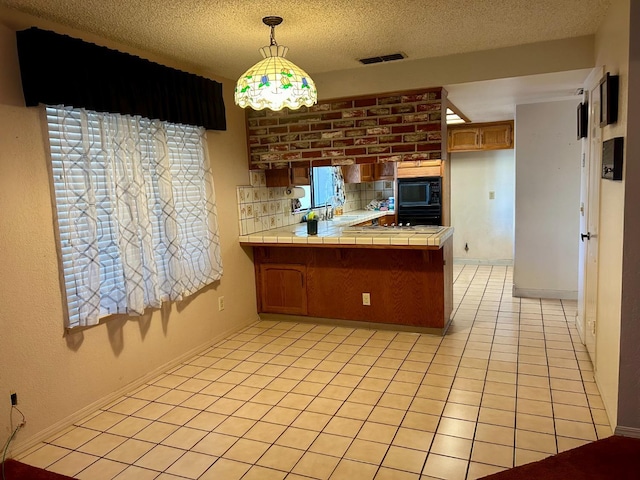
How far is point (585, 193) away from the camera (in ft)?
12.0

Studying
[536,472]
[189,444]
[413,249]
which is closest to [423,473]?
[536,472]

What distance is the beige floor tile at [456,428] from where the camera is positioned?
2502 millimetres

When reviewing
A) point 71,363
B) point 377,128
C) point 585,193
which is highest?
point 377,128

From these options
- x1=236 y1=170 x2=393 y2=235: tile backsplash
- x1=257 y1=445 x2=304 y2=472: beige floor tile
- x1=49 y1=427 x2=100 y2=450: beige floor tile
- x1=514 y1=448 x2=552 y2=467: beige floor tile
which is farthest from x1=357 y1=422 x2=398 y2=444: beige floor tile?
x1=236 y1=170 x2=393 y2=235: tile backsplash

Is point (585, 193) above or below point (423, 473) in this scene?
above

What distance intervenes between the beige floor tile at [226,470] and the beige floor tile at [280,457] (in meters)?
0.09

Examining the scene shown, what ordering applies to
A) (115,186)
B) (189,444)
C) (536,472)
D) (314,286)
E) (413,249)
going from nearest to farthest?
1. (536,472)
2. (189,444)
3. (115,186)
4. (413,249)
5. (314,286)

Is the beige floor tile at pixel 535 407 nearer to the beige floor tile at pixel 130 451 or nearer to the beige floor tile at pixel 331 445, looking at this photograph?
the beige floor tile at pixel 331 445

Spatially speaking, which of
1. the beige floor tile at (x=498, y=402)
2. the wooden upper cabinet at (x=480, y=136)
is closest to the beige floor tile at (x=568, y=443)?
the beige floor tile at (x=498, y=402)

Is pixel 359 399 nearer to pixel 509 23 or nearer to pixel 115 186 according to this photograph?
pixel 115 186


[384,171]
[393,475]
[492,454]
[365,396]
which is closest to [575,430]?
[492,454]

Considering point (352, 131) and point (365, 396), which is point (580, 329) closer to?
point (365, 396)

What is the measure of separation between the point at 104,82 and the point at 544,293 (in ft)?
15.3

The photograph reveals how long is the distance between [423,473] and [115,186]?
2388 millimetres
